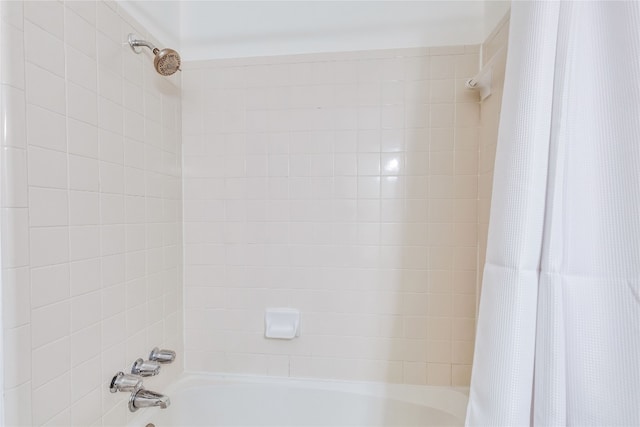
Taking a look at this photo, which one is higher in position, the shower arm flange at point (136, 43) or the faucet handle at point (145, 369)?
the shower arm flange at point (136, 43)

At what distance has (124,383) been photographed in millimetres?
1011

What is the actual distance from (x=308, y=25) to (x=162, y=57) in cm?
65

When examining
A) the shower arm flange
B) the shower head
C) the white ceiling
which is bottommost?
the shower head

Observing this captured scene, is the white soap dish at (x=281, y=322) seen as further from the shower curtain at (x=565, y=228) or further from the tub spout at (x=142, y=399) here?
the shower curtain at (x=565, y=228)

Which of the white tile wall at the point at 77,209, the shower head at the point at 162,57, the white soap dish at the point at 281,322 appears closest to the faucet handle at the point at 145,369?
the white tile wall at the point at 77,209

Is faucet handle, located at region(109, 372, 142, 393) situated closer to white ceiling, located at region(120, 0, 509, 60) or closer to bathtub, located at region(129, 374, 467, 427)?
bathtub, located at region(129, 374, 467, 427)

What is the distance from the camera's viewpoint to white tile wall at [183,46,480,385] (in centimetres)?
132

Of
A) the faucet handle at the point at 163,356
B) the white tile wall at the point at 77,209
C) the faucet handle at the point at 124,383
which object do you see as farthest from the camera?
the faucet handle at the point at 163,356

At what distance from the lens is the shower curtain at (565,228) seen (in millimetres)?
577

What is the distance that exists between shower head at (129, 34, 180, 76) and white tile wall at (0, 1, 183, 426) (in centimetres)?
3

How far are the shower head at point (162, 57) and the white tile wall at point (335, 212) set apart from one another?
348 millimetres

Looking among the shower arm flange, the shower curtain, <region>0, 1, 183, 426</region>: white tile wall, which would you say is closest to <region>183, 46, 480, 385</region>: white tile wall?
<region>0, 1, 183, 426</region>: white tile wall

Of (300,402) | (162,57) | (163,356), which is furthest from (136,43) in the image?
(300,402)

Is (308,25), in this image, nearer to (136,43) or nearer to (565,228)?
(136,43)
